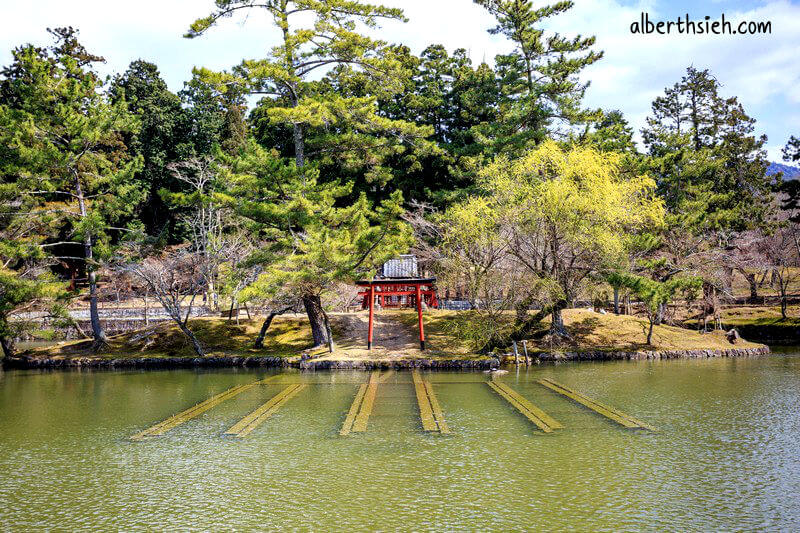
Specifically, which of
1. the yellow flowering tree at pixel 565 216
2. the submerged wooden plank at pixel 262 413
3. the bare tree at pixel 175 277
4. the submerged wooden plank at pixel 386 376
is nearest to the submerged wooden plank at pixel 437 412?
the submerged wooden plank at pixel 386 376

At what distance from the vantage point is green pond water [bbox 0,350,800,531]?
28.7 ft

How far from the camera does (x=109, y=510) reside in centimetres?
921

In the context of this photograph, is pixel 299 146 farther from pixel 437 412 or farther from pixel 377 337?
pixel 437 412

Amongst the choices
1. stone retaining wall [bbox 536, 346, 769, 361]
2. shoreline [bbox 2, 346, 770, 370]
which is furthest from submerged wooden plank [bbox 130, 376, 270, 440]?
stone retaining wall [bbox 536, 346, 769, 361]

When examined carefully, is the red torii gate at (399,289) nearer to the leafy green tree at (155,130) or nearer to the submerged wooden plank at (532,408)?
the submerged wooden plank at (532,408)

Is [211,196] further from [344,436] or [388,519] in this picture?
[388,519]

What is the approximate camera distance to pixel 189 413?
659 inches

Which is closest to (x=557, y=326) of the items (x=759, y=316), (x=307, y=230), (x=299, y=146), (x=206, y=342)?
(x=307, y=230)

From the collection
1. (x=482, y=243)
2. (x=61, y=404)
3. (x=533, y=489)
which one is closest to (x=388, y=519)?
(x=533, y=489)

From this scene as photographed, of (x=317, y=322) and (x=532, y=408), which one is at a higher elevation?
(x=317, y=322)

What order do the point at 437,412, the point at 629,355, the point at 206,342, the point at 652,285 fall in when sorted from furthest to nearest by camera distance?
the point at 206,342, the point at 629,355, the point at 652,285, the point at 437,412

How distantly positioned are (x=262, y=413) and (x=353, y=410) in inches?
96.7

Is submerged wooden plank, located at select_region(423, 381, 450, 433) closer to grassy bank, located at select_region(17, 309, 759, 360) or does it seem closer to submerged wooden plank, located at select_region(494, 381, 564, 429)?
submerged wooden plank, located at select_region(494, 381, 564, 429)

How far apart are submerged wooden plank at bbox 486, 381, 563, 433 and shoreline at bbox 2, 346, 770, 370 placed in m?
4.97
